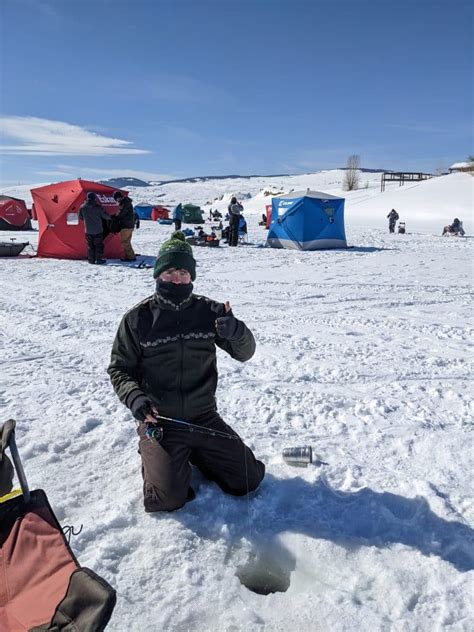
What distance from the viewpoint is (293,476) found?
317 centimetres

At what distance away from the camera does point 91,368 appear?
16.7 feet

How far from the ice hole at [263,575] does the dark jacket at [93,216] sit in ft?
34.1

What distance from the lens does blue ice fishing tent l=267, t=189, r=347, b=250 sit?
16.0 meters

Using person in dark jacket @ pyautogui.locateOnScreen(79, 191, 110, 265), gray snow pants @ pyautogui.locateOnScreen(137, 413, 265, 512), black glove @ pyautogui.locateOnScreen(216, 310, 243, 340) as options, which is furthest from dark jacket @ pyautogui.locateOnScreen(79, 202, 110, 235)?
black glove @ pyautogui.locateOnScreen(216, 310, 243, 340)

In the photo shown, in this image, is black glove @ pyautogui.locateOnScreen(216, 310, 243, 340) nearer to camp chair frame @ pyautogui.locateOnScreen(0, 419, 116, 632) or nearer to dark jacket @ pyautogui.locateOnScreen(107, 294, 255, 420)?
dark jacket @ pyautogui.locateOnScreen(107, 294, 255, 420)

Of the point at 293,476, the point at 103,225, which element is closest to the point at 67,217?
the point at 103,225

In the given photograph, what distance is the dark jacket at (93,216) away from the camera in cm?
1157

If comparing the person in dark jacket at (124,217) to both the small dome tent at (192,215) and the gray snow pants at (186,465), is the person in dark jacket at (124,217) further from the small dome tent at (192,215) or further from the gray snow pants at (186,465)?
the small dome tent at (192,215)

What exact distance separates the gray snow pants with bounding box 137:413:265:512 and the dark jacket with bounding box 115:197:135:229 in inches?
386

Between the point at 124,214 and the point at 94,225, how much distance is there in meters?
0.80

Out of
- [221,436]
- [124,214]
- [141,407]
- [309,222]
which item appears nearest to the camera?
[141,407]

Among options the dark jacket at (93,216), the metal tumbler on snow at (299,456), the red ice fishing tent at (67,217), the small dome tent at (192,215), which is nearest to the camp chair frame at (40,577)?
the metal tumbler on snow at (299,456)

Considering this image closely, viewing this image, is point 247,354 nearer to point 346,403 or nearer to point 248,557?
point 248,557

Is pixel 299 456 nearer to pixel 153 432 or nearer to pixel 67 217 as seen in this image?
pixel 153 432
